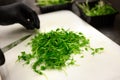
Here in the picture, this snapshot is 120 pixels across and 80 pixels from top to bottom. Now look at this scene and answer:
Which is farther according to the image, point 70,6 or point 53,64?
point 70,6

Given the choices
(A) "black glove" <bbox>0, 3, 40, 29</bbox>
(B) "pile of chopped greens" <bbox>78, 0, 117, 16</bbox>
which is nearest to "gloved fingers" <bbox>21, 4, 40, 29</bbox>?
(A) "black glove" <bbox>0, 3, 40, 29</bbox>

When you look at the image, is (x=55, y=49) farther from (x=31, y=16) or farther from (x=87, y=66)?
(x=31, y=16)

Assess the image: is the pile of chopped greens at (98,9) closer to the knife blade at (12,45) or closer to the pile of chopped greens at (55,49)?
the pile of chopped greens at (55,49)

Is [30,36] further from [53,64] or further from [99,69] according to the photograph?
[99,69]

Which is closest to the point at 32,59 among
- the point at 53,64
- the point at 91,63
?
the point at 53,64

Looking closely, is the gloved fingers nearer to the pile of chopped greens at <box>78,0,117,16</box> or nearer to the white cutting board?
the white cutting board

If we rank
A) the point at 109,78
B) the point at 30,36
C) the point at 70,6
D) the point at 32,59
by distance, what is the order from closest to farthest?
1. the point at 109,78
2. the point at 32,59
3. the point at 30,36
4. the point at 70,6

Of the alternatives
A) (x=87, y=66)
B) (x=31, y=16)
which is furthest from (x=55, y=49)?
(x=31, y=16)
